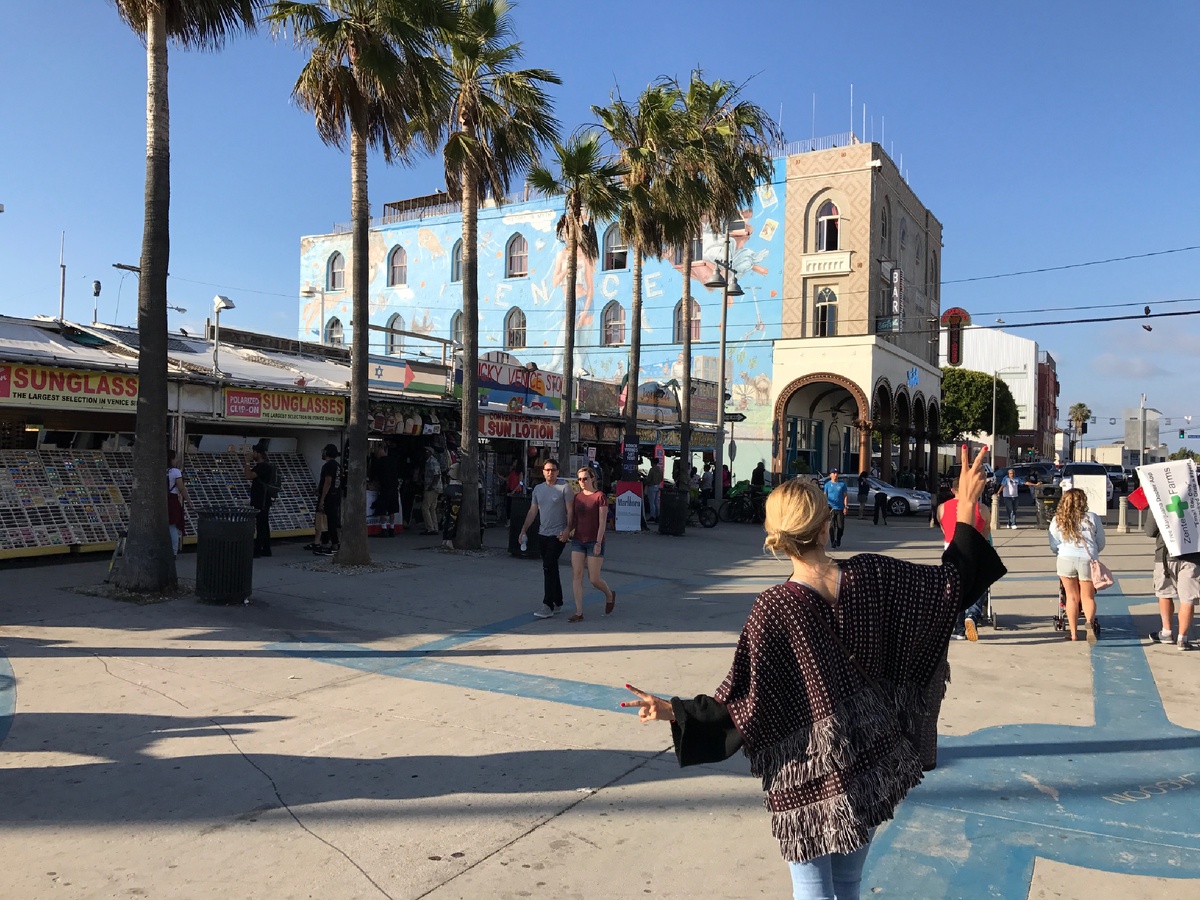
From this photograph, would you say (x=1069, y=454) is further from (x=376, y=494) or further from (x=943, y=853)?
(x=943, y=853)

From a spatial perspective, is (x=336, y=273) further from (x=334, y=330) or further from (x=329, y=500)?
(x=329, y=500)

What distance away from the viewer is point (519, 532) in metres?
15.1

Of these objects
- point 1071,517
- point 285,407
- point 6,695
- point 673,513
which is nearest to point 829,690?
point 6,695

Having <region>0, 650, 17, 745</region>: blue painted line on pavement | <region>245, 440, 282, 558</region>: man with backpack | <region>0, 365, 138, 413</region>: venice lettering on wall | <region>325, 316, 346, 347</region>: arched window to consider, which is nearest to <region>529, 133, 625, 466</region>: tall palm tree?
<region>245, 440, 282, 558</region>: man with backpack

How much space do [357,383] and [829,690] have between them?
11.2 m

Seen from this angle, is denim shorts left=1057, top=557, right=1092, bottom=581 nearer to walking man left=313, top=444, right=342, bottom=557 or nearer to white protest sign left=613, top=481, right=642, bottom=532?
walking man left=313, top=444, right=342, bottom=557

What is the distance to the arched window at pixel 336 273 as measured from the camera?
46000 mm

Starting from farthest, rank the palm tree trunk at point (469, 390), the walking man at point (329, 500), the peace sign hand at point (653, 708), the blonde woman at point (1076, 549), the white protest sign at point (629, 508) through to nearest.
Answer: the white protest sign at point (629, 508) → the palm tree trunk at point (469, 390) → the walking man at point (329, 500) → the blonde woman at point (1076, 549) → the peace sign hand at point (653, 708)

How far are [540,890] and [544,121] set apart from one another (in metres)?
14.3

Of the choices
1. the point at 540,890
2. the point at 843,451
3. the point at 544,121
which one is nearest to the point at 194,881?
the point at 540,890

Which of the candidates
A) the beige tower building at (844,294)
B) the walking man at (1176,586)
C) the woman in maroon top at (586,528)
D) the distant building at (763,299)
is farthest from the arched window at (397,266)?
the walking man at (1176,586)

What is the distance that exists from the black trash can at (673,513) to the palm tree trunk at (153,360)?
11981 millimetres

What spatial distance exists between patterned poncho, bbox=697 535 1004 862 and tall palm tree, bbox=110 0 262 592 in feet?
30.5

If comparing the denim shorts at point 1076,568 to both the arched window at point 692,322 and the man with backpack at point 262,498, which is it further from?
the arched window at point 692,322
